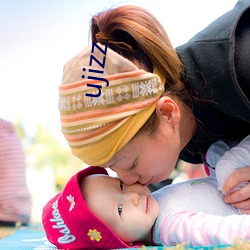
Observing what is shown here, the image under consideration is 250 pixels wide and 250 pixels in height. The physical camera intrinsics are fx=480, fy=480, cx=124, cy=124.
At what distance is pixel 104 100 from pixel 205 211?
14.2 inches

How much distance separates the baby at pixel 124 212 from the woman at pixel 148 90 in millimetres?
41

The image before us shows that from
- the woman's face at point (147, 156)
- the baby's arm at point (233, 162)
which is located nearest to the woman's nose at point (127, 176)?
the woman's face at point (147, 156)

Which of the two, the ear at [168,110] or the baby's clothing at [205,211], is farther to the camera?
the ear at [168,110]

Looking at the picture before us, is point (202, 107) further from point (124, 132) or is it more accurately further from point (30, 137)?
point (30, 137)

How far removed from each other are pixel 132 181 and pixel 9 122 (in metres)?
1.11

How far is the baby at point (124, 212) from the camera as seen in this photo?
1048 mm

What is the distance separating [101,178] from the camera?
1139 mm

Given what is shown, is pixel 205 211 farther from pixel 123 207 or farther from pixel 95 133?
pixel 95 133

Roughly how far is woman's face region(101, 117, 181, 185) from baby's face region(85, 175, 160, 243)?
34 millimetres

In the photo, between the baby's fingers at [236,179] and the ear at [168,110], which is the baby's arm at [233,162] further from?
the ear at [168,110]

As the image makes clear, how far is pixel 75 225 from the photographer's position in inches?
42.0

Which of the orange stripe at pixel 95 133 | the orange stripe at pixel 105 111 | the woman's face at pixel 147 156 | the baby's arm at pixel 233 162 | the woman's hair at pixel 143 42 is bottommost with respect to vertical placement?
the baby's arm at pixel 233 162

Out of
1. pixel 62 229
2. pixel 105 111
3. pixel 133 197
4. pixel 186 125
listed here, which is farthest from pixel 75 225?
pixel 186 125

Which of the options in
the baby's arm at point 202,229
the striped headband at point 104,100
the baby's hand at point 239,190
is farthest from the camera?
the baby's hand at point 239,190
